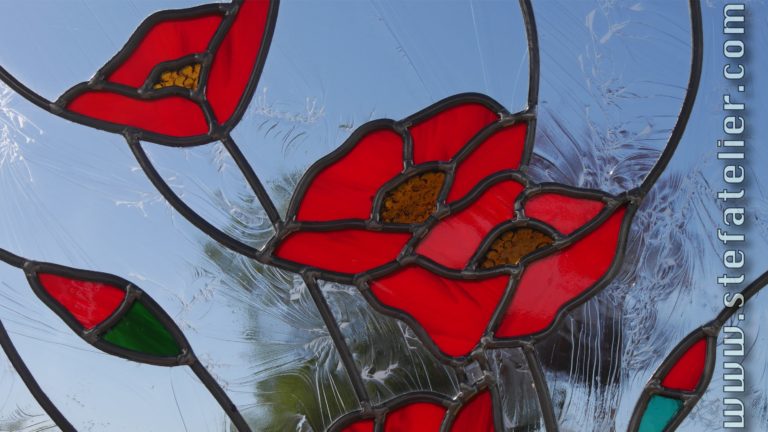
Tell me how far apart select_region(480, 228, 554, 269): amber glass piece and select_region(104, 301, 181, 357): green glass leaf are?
497 millimetres

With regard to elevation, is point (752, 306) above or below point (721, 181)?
below

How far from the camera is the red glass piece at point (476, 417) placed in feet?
3.99

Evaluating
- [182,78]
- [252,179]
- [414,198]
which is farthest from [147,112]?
[414,198]

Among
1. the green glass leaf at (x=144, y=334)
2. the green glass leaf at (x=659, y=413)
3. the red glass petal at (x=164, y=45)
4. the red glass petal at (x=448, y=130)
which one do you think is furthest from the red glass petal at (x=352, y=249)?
the green glass leaf at (x=659, y=413)

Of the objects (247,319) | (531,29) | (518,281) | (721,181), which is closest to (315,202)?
(247,319)

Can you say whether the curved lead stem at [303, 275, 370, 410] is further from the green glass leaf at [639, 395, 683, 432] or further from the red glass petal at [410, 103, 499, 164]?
the green glass leaf at [639, 395, 683, 432]

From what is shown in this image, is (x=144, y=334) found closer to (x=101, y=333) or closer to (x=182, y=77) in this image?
(x=101, y=333)

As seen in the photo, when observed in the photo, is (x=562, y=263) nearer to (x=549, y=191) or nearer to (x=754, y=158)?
(x=549, y=191)

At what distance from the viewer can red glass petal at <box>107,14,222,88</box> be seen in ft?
3.93

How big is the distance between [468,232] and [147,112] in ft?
1.73

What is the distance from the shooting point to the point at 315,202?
123cm

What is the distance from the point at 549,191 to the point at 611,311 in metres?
0.21

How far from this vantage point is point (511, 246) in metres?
1.24

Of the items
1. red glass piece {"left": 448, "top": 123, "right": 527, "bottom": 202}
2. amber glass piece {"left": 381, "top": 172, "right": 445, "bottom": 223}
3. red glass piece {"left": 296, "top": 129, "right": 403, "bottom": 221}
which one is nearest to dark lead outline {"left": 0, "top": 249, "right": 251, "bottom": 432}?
red glass piece {"left": 296, "top": 129, "right": 403, "bottom": 221}
